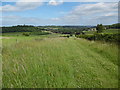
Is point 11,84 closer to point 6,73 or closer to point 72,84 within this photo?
point 6,73

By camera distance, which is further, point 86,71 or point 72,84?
point 86,71

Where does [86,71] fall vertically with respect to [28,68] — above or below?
below

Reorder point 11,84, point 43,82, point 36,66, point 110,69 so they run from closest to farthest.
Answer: point 11,84
point 43,82
point 36,66
point 110,69

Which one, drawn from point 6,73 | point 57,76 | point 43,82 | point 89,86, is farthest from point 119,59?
point 6,73

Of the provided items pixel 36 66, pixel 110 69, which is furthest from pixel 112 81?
pixel 36 66

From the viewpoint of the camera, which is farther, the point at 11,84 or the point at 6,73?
the point at 6,73

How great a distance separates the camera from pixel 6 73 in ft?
11.2

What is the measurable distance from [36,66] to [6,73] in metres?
0.89

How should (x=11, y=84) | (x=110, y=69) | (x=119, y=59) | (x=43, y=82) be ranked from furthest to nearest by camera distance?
1. (x=119, y=59)
2. (x=110, y=69)
3. (x=43, y=82)
4. (x=11, y=84)

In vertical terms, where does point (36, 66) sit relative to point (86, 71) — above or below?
above

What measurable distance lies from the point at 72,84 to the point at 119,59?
4.06 metres

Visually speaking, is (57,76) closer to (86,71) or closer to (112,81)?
(86,71)

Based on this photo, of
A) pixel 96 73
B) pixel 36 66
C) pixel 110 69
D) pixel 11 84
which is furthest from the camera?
pixel 110 69

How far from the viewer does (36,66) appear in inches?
156
